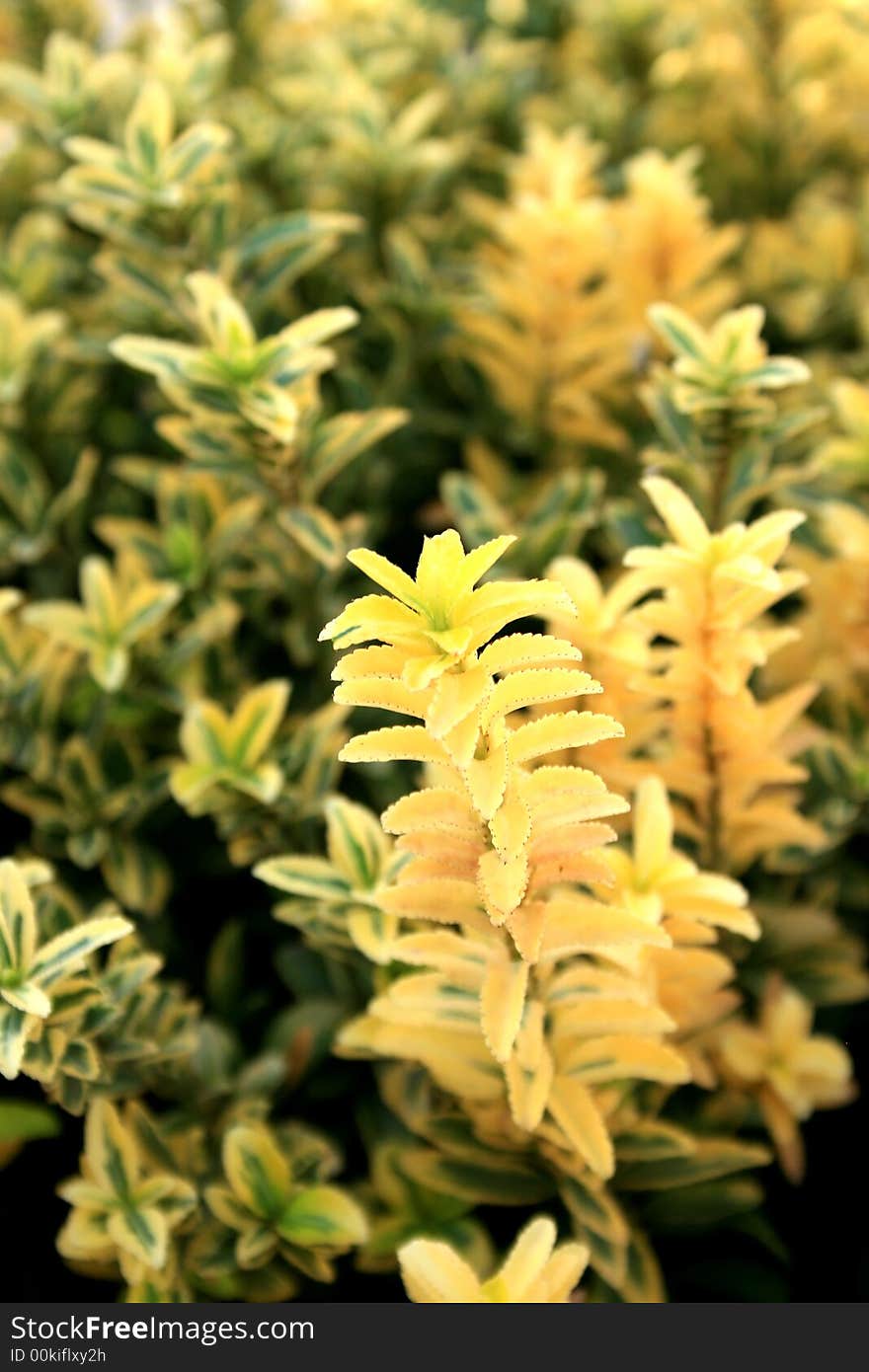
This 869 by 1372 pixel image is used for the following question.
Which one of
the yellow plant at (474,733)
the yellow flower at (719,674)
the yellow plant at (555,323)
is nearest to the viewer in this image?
the yellow plant at (474,733)

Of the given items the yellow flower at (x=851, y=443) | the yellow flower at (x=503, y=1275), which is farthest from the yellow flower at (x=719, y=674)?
the yellow flower at (x=503, y=1275)

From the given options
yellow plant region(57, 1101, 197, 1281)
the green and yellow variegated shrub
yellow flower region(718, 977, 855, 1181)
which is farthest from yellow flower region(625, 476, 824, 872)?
yellow plant region(57, 1101, 197, 1281)

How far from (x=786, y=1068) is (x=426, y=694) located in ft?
1.80

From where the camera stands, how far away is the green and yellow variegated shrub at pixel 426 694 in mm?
1018

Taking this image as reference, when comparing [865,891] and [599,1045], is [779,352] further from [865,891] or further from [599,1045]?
[599,1045]

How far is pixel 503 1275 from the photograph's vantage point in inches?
38.2

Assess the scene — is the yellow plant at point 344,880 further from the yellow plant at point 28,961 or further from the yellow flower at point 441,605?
the yellow flower at point 441,605

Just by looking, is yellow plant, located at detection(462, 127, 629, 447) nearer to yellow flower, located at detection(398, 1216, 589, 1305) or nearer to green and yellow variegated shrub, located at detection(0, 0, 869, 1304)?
green and yellow variegated shrub, located at detection(0, 0, 869, 1304)

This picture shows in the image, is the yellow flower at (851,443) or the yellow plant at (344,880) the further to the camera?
the yellow flower at (851,443)

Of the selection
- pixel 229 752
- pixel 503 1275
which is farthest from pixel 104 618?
pixel 503 1275

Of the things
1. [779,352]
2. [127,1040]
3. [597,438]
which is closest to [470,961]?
[127,1040]

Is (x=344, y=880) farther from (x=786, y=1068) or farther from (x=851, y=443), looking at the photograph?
(x=851, y=443)
